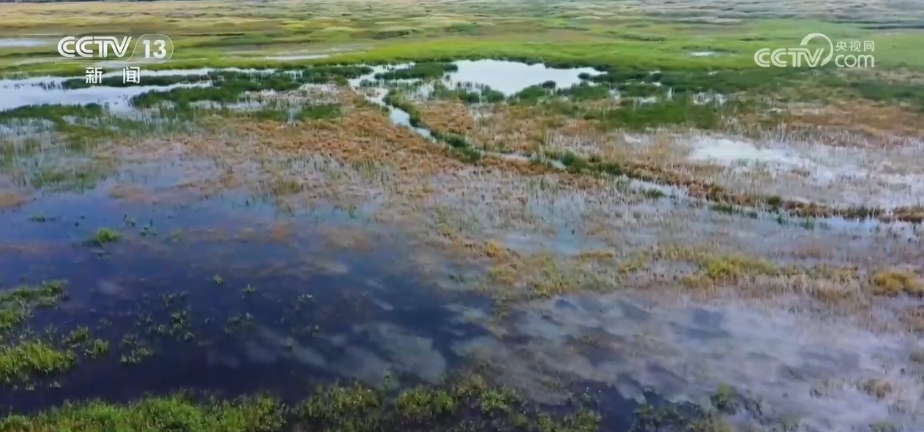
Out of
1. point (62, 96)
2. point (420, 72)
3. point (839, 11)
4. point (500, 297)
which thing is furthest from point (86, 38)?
point (839, 11)

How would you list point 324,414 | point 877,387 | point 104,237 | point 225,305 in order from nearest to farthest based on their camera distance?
point 324,414 < point 877,387 < point 225,305 < point 104,237

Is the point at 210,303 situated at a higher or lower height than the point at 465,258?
lower

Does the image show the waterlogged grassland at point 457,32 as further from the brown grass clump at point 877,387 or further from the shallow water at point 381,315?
the brown grass clump at point 877,387

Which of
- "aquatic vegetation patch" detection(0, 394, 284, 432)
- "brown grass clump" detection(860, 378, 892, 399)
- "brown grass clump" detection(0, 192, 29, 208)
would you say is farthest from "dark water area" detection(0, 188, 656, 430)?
"brown grass clump" detection(860, 378, 892, 399)

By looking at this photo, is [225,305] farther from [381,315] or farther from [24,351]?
[24,351]

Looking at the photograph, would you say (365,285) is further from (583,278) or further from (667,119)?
(667,119)

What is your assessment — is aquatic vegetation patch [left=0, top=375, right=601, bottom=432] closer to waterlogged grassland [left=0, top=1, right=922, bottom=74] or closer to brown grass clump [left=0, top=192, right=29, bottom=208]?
brown grass clump [left=0, top=192, right=29, bottom=208]

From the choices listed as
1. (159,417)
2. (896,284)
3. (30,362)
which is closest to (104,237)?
(30,362)
